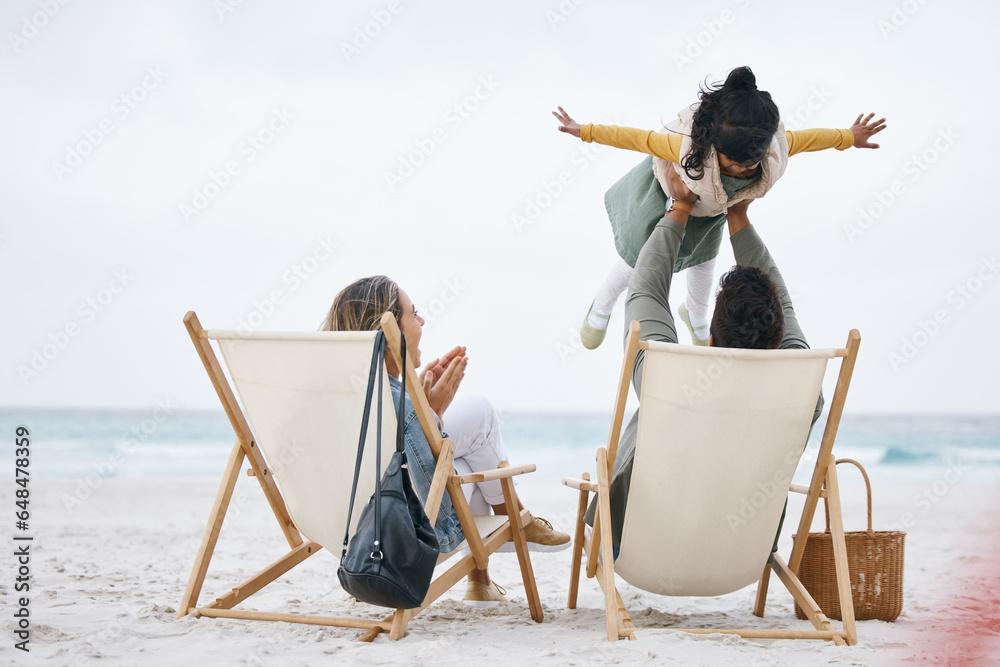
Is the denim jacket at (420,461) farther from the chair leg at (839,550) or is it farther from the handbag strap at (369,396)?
the chair leg at (839,550)

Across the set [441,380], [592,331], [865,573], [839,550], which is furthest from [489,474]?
[592,331]

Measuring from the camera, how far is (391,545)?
1841 millimetres

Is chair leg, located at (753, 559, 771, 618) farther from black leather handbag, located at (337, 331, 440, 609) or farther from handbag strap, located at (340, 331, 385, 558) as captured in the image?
handbag strap, located at (340, 331, 385, 558)

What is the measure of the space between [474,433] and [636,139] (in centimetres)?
135

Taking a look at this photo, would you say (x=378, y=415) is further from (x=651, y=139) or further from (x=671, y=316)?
(x=651, y=139)

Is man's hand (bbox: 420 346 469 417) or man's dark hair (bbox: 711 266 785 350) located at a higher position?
man's dark hair (bbox: 711 266 785 350)

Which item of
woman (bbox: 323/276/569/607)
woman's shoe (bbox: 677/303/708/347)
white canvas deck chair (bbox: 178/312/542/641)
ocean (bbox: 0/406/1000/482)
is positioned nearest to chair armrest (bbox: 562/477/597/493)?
white canvas deck chair (bbox: 178/312/542/641)

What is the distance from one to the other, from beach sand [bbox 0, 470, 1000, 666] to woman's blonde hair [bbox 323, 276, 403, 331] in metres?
0.95

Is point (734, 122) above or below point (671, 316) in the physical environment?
above

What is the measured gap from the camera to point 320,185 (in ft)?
50.4

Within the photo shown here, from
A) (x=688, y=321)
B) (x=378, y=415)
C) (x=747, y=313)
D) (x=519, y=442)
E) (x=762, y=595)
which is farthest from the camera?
(x=519, y=442)

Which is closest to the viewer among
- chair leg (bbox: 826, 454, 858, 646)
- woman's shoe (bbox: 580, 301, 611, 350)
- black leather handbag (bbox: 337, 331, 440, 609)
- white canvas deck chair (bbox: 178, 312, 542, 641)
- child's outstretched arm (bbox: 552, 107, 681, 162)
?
black leather handbag (bbox: 337, 331, 440, 609)

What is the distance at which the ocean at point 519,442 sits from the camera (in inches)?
493

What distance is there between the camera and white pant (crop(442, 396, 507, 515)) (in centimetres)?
265
